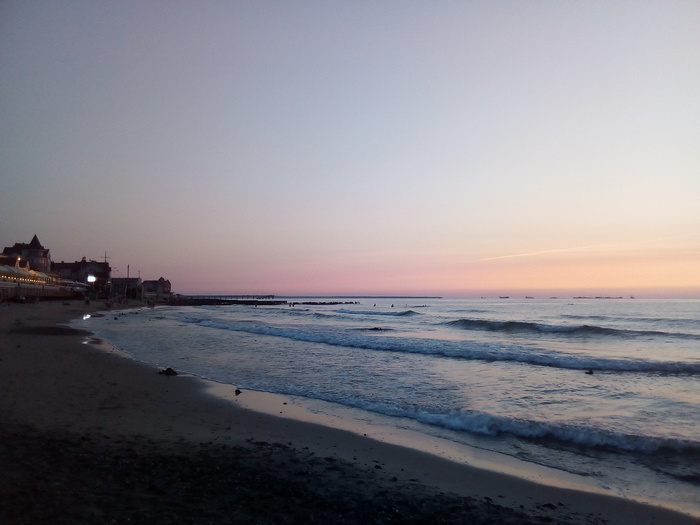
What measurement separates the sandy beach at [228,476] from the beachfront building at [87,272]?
99.4 meters

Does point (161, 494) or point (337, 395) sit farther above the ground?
point (161, 494)

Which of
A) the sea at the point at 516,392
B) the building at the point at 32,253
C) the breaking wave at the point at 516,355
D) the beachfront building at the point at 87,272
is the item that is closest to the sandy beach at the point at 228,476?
the sea at the point at 516,392

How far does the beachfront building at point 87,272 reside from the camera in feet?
313

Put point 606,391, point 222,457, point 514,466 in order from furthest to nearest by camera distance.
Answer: point 606,391 < point 514,466 < point 222,457

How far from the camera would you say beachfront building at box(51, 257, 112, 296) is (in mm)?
95312

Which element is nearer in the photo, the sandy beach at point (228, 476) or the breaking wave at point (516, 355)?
the sandy beach at point (228, 476)

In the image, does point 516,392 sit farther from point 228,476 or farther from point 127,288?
point 127,288

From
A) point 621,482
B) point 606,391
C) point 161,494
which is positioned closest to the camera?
point 161,494

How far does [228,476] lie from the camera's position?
535cm

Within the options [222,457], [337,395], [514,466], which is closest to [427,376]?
[337,395]

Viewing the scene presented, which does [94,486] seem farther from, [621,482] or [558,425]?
[558,425]

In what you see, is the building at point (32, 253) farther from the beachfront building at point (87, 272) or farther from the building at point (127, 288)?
the building at point (127, 288)

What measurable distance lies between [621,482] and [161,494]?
258 inches

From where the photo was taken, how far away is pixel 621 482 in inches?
257
